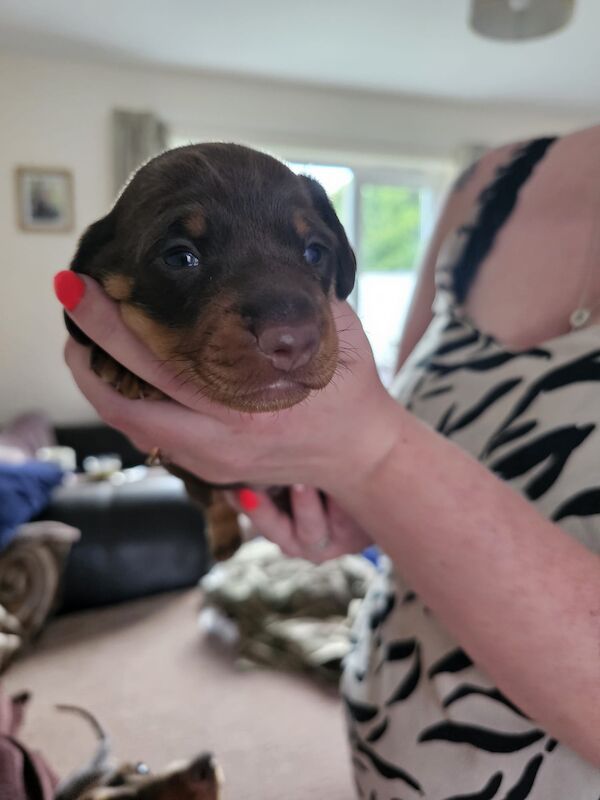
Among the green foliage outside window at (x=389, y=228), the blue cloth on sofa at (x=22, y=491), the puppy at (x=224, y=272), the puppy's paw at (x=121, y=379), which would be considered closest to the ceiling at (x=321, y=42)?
the green foliage outside window at (x=389, y=228)

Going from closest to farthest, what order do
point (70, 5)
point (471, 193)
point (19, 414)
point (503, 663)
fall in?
point (503, 663) → point (471, 193) → point (70, 5) → point (19, 414)

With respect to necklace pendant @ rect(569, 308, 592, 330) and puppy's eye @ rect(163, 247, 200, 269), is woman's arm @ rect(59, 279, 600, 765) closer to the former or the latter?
puppy's eye @ rect(163, 247, 200, 269)

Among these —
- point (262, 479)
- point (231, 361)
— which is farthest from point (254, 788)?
point (231, 361)

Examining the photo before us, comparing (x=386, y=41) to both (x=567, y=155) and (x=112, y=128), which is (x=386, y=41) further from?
(x=567, y=155)

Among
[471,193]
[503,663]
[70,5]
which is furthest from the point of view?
[70,5]

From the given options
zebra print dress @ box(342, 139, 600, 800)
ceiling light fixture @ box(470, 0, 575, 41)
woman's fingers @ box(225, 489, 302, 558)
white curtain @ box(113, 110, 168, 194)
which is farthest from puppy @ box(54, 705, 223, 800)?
white curtain @ box(113, 110, 168, 194)

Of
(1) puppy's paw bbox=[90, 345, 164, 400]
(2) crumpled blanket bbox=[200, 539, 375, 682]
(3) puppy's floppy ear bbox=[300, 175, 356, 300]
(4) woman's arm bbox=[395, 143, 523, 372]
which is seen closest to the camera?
(1) puppy's paw bbox=[90, 345, 164, 400]

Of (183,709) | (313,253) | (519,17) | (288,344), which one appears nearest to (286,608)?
(183,709)

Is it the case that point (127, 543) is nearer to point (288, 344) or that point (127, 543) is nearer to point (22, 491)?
point (22, 491)
